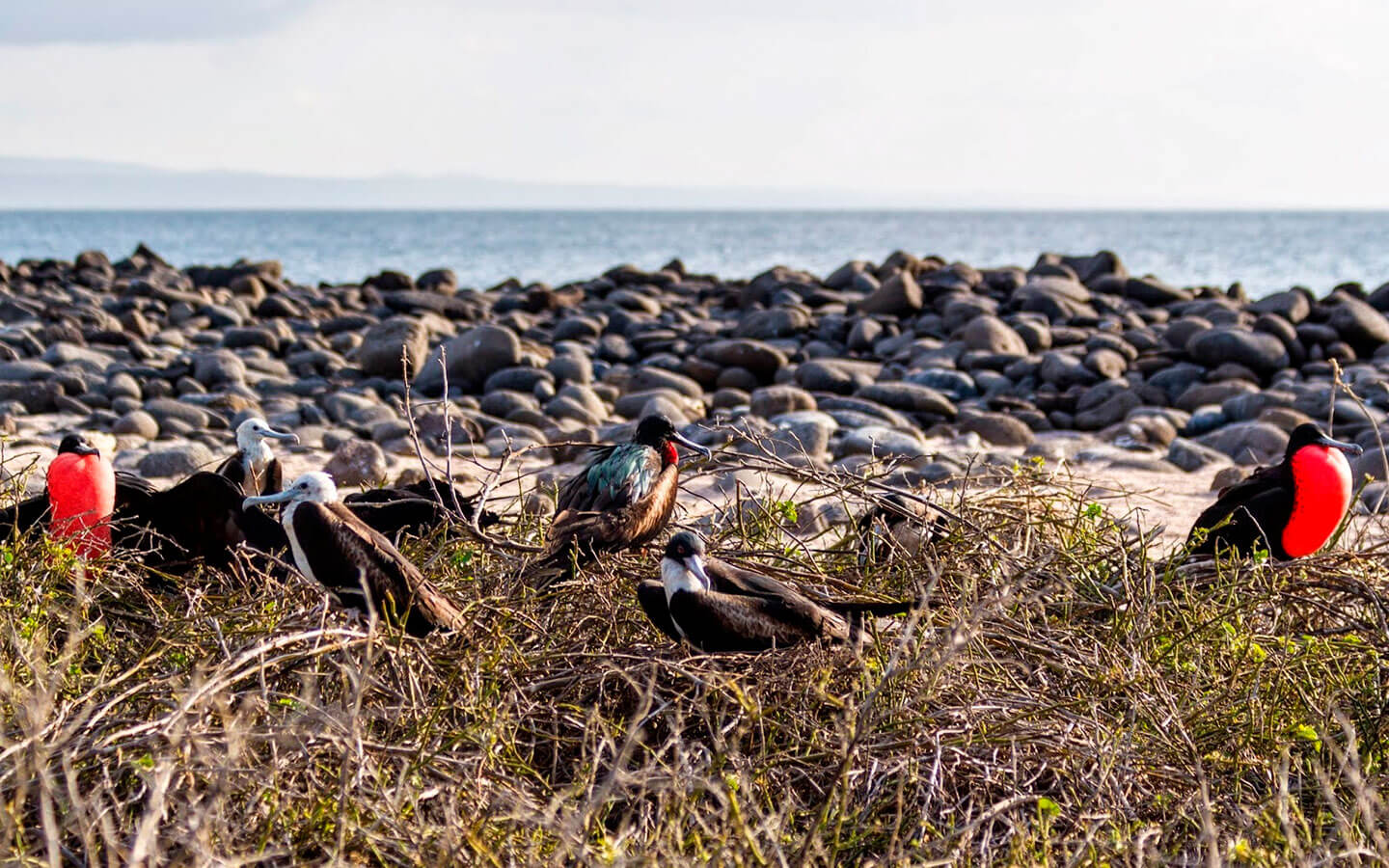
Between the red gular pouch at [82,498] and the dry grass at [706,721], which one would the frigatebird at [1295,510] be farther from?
the red gular pouch at [82,498]

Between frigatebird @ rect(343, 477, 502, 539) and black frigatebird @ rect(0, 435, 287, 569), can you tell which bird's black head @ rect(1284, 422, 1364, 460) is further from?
black frigatebird @ rect(0, 435, 287, 569)

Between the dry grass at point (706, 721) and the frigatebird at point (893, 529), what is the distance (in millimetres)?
57

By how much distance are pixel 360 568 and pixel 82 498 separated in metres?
1.05

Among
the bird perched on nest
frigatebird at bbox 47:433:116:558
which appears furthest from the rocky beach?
frigatebird at bbox 47:433:116:558

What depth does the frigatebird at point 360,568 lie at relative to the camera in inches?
103

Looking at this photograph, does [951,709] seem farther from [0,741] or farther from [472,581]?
[0,741]

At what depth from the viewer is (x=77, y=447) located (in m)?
3.36

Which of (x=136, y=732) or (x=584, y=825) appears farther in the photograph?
(x=136, y=732)

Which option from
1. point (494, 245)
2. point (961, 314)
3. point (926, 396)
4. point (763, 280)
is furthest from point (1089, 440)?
point (494, 245)

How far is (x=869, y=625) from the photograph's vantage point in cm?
279

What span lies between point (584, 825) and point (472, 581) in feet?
4.25

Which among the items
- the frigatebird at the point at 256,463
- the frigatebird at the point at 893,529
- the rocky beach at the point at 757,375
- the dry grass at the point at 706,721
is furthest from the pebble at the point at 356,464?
the frigatebird at the point at 893,529

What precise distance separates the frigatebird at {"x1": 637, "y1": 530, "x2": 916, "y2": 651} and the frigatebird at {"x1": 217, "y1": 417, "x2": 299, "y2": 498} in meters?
1.56

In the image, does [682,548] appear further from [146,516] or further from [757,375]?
[757,375]
